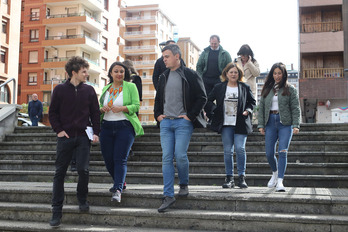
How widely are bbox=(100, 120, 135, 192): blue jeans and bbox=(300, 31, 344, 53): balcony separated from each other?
81.8 ft

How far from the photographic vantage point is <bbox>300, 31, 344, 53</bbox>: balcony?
2739cm

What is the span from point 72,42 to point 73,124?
42401 millimetres

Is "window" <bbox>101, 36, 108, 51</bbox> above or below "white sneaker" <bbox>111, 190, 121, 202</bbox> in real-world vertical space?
above

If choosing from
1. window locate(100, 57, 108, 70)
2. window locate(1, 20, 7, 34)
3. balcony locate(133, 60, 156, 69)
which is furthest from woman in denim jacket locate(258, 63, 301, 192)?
balcony locate(133, 60, 156, 69)

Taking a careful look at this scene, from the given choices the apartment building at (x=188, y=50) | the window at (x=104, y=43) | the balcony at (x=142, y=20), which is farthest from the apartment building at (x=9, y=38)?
the apartment building at (x=188, y=50)

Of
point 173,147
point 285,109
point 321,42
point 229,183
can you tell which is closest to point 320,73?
point 321,42

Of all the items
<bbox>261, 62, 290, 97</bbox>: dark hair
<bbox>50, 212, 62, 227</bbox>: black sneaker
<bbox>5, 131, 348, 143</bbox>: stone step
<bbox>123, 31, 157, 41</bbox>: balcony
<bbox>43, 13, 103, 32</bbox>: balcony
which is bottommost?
<bbox>50, 212, 62, 227</bbox>: black sneaker

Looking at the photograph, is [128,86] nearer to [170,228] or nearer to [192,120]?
[192,120]

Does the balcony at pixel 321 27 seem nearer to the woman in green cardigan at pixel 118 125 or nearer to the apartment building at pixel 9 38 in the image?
the apartment building at pixel 9 38

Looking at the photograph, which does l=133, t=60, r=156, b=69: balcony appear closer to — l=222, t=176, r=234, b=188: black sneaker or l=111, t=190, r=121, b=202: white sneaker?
l=222, t=176, r=234, b=188: black sneaker

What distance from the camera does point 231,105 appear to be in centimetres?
633

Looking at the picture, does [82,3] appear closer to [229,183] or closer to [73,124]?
[229,183]

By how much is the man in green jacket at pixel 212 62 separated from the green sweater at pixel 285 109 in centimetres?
268

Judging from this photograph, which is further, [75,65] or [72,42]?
[72,42]
